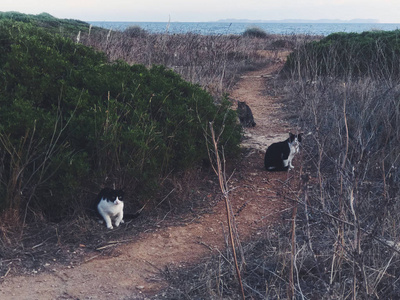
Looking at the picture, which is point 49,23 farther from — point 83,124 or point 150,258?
point 150,258

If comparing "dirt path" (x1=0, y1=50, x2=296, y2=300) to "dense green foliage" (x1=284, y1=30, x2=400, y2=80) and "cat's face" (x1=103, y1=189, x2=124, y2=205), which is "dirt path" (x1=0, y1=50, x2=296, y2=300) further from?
"dense green foliage" (x1=284, y1=30, x2=400, y2=80)

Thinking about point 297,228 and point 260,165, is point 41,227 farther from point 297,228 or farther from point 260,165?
point 260,165

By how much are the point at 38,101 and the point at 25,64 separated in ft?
1.88

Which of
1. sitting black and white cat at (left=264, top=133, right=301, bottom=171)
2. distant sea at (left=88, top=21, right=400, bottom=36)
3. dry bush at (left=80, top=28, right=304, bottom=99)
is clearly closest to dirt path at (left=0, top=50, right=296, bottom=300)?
sitting black and white cat at (left=264, top=133, right=301, bottom=171)

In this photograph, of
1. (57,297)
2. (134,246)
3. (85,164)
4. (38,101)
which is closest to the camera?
(57,297)

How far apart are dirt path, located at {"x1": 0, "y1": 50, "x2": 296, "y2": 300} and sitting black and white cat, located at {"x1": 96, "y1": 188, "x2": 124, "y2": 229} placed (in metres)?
0.35

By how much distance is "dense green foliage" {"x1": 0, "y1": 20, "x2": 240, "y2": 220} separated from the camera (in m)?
4.84

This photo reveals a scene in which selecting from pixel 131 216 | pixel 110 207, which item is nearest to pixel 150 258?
pixel 110 207

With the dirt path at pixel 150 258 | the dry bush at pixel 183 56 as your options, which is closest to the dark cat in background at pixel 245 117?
the dry bush at pixel 183 56

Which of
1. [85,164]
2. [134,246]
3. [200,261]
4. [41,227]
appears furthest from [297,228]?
[41,227]

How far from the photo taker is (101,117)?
17.4 feet

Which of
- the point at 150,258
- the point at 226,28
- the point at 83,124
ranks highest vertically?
the point at 226,28

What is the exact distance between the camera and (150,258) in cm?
441

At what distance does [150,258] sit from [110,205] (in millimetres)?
751
